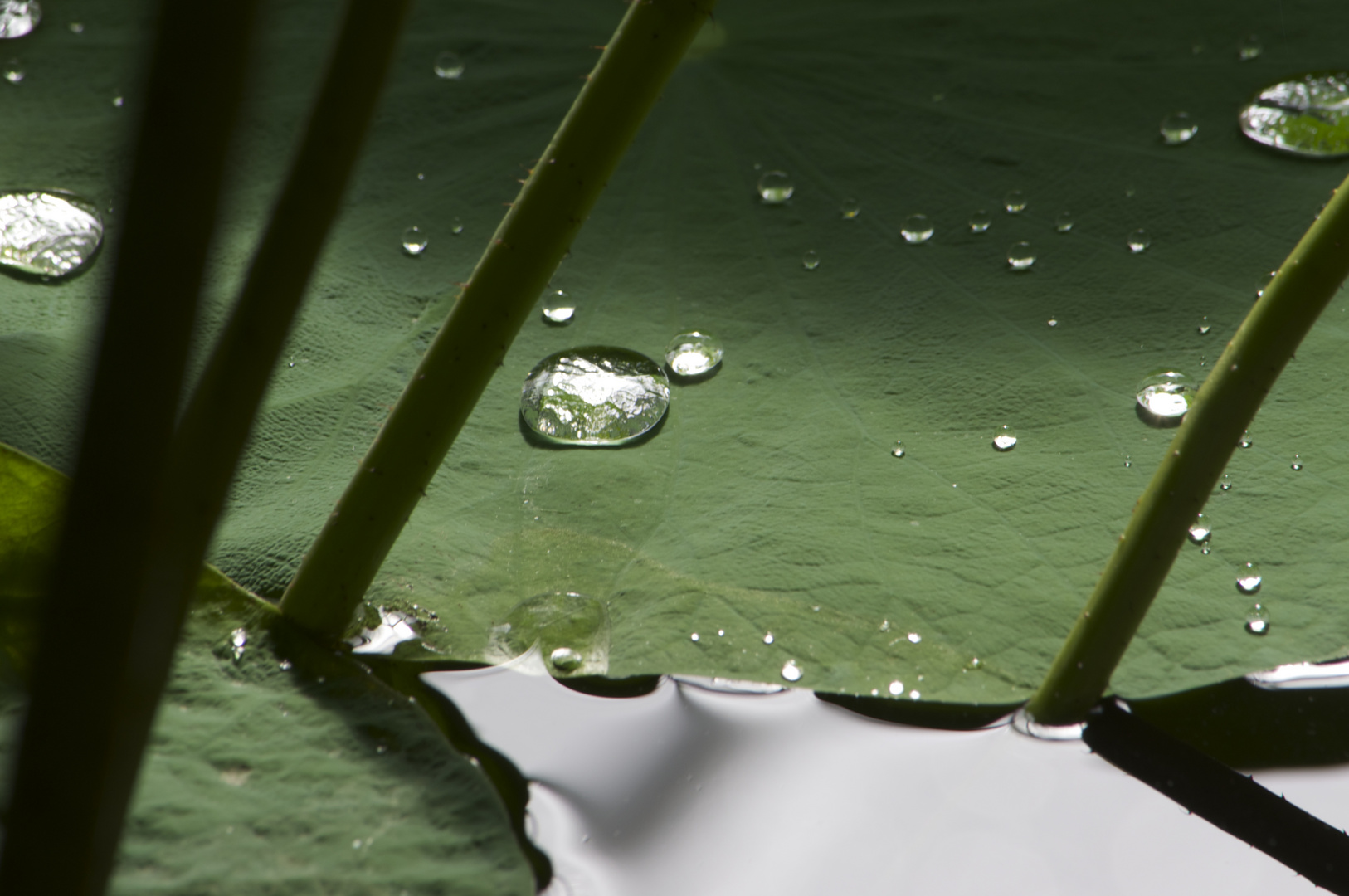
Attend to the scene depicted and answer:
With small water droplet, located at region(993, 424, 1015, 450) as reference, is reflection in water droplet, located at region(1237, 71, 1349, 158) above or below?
above

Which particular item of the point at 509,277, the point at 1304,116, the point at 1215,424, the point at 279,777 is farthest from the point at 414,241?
the point at 1304,116

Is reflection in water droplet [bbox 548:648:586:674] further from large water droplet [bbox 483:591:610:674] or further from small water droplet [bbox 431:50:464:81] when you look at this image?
small water droplet [bbox 431:50:464:81]

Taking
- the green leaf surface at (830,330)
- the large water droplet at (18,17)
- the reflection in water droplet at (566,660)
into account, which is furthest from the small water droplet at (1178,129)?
the large water droplet at (18,17)

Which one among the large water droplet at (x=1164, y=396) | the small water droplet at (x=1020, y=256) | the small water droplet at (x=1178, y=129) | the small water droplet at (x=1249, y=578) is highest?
the small water droplet at (x=1178, y=129)

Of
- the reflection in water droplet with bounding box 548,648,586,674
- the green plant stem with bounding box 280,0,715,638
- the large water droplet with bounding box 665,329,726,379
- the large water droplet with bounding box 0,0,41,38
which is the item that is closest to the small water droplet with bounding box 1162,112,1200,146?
the large water droplet with bounding box 665,329,726,379

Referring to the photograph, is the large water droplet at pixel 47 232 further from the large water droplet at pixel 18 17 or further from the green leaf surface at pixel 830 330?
the large water droplet at pixel 18 17

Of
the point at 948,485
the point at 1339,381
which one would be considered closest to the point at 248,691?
the point at 948,485

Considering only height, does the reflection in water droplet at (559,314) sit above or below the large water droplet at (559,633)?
above
